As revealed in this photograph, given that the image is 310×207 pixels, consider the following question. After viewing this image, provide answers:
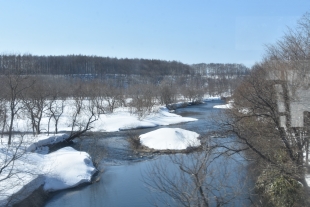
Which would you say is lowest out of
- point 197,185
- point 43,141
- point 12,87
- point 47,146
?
point 47,146

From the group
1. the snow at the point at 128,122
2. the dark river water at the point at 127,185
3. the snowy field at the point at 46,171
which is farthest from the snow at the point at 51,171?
the snow at the point at 128,122

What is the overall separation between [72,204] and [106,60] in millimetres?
56757

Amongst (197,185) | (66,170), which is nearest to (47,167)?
(66,170)

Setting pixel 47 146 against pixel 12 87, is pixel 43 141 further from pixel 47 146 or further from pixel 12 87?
pixel 12 87

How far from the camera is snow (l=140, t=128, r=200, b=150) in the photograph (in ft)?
46.8

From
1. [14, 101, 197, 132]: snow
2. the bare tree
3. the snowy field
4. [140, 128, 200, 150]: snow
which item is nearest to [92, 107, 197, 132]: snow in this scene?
[14, 101, 197, 132]: snow

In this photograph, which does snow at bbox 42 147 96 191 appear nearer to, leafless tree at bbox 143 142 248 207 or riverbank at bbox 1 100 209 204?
riverbank at bbox 1 100 209 204

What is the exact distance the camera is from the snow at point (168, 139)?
561 inches

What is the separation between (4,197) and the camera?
7375 mm

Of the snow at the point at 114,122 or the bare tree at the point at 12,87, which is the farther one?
the snow at the point at 114,122

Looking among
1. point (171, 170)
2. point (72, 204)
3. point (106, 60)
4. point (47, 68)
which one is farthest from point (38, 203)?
point (106, 60)

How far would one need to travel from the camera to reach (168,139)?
49.3ft

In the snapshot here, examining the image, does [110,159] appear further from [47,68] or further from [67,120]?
[47,68]

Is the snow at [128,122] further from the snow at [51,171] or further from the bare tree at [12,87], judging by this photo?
the snow at [51,171]
